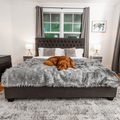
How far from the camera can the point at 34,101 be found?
5.24 ft

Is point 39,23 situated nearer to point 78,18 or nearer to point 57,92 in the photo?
point 78,18

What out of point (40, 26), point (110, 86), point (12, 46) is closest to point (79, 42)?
point (40, 26)

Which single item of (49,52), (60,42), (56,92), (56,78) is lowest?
(56,92)

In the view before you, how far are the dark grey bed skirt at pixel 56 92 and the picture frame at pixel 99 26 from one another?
10.2 ft

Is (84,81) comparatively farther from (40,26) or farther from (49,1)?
(49,1)

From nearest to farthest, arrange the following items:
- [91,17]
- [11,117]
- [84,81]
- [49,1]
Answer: [11,117]
[84,81]
[49,1]
[91,17]

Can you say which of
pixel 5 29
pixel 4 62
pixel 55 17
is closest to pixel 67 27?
pixel 55 17

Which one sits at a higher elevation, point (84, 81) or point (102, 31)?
point (102, 31)

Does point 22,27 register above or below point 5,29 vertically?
above

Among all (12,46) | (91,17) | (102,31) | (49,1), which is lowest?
(12,46)

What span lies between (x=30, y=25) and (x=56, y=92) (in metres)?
3.40

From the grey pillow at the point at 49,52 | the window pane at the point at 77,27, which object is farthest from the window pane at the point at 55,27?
the grey pillow at the point at 49,52

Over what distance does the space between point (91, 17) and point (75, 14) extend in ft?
2.35

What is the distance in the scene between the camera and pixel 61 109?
1.41 m
